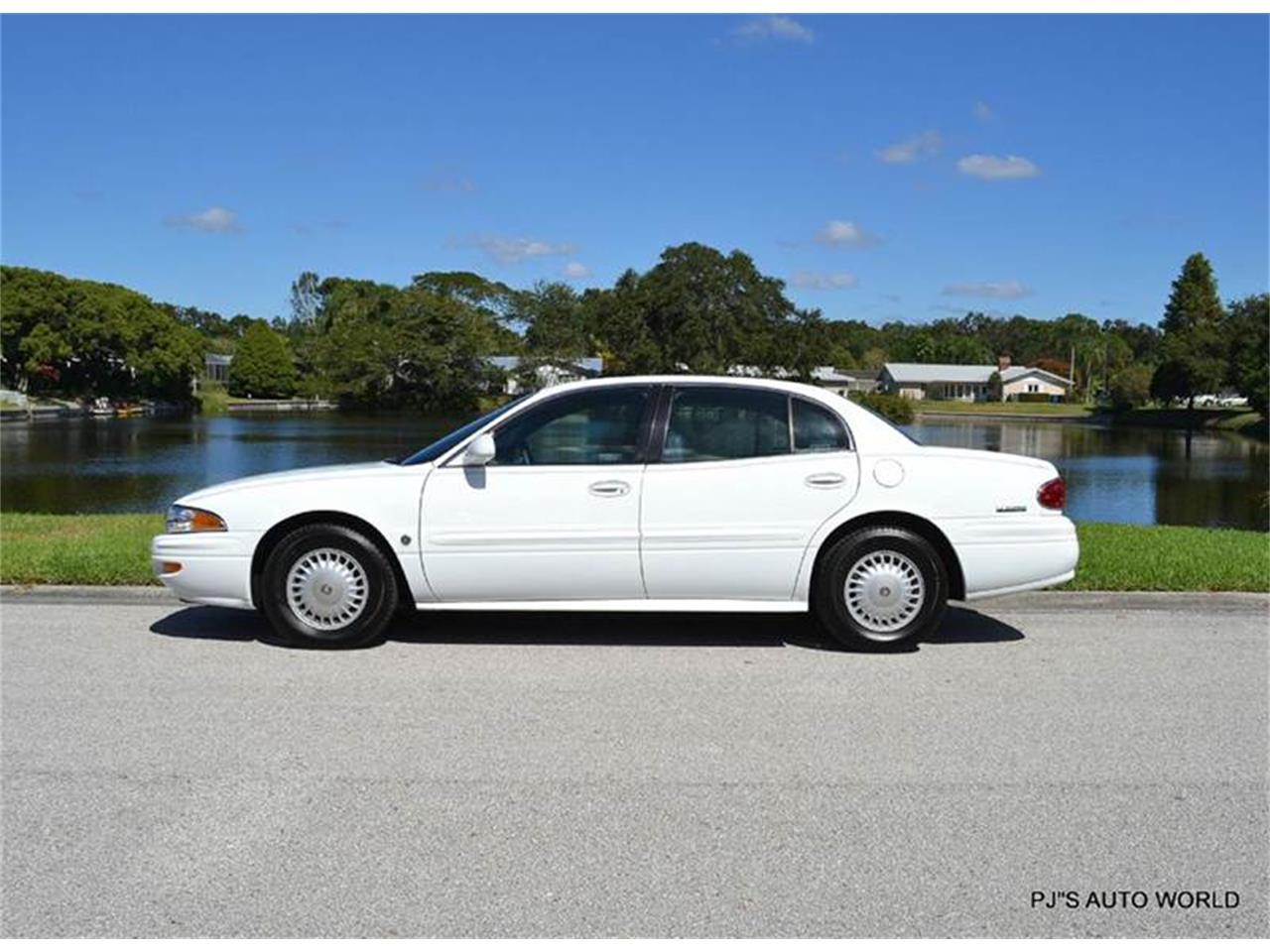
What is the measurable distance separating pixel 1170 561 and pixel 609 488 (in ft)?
16.7

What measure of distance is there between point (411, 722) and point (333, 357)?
92.1 meters

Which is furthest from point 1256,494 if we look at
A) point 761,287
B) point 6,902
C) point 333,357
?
point 333,357

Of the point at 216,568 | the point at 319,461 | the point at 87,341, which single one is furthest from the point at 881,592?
the point at 87,341

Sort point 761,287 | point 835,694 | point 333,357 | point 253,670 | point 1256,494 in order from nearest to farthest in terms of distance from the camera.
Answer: point 835,694, point 253,670, point 1256,494, point 761,287, point 333,357

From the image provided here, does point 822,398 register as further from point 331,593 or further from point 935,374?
point 935,374

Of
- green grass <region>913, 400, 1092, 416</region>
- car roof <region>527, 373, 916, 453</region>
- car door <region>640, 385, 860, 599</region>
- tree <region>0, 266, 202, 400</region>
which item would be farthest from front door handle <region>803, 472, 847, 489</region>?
green grass <region>913, 400, 1092, 416</region>

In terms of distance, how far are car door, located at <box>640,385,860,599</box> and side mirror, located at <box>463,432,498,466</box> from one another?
2.90 feet

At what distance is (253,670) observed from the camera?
20.4 ft

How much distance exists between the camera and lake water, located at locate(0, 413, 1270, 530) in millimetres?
24812

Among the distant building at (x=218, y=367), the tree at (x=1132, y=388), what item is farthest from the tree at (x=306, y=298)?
the tree at (x=1132, y=388)

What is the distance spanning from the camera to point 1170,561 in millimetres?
9234

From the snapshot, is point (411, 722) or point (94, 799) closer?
point (94, 799)

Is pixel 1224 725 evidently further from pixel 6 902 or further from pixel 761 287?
pixel 761 287

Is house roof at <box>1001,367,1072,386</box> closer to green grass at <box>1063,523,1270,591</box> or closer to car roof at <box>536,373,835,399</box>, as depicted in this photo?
green grass at <box>1063,523,1270,591</box>
